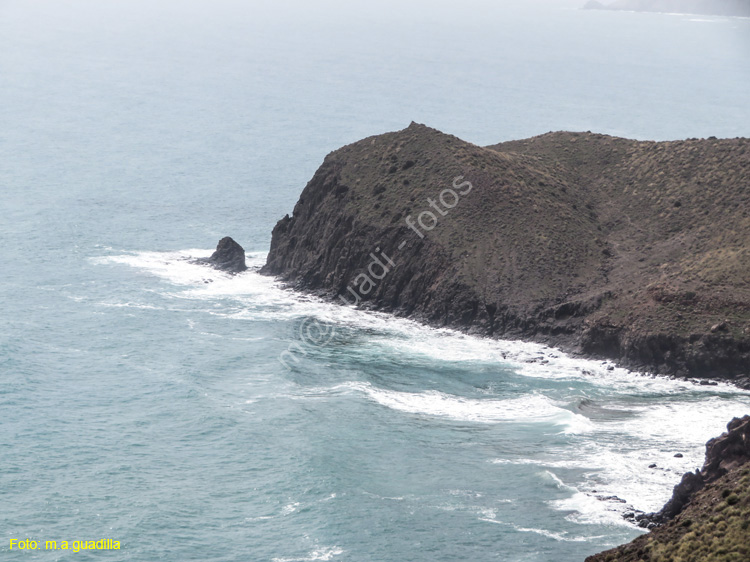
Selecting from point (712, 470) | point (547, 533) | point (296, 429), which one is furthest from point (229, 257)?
point (712, 470)

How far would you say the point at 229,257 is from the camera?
441ft

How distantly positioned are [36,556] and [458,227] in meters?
65.1

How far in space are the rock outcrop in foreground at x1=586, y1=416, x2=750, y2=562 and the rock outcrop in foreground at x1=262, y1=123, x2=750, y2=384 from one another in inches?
1022

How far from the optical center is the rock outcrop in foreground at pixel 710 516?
5988 cm

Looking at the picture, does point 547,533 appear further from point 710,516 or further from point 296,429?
point 296,429

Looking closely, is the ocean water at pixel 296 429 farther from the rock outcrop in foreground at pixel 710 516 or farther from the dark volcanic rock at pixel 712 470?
the rock outcrop in foreground at pixel 710 516

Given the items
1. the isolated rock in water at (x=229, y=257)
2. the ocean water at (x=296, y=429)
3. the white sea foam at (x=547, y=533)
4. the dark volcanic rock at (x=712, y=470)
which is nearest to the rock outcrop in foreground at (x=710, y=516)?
the dark volcanic rock at (x=712, y=470)

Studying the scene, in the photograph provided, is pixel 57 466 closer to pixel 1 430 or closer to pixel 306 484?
pixel 1 430

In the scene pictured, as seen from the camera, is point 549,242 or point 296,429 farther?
point 549,242

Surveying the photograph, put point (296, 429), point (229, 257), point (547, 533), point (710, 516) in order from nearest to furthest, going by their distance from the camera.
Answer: point (710, 516) < point (547, 533) < point (296, 429) < point (229, 257)

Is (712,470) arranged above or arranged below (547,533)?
above

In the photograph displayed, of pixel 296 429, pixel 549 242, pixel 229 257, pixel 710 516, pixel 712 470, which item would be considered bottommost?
pixel 296 429

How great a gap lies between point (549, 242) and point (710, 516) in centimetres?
5816

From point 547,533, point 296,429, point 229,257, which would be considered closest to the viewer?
point 547,533
